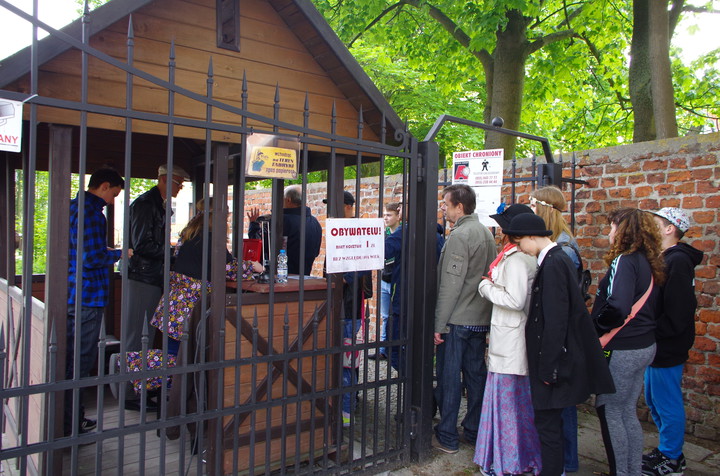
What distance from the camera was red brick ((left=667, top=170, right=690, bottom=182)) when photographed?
4.61 m

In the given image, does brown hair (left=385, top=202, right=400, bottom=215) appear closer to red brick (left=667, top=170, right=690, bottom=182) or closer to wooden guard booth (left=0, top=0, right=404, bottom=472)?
wooden guard booth (left=0, top=0, right=404, bottom=472)

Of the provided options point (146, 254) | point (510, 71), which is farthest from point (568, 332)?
point (510, 71)

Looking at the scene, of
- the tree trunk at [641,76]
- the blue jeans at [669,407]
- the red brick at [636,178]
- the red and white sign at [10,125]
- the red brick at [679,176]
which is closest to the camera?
the red and white sign at [10,125]

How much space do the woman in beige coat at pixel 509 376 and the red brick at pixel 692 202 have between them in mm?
1809

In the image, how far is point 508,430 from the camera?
3.67 metres

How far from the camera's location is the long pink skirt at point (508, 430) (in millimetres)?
3662

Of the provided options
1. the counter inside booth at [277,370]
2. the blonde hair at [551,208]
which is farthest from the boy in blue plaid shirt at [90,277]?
the blonde hair at [551,208]

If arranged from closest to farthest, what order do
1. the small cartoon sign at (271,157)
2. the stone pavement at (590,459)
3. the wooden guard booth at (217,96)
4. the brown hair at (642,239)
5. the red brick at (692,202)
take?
the wooden guard booth at (217,96) < the small cartoon sign at (271,157) < the brown hair at (642,239) < the stone pavement at (590,459) < the red brick at (692,202)

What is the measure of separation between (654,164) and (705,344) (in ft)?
5.01

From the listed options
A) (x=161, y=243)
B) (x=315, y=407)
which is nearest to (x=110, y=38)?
(x=161, y=243)

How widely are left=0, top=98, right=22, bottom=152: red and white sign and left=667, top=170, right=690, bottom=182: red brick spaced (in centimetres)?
463

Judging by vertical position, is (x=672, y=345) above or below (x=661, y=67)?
below

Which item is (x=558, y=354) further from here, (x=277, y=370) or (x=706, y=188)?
(x=706, y=188)

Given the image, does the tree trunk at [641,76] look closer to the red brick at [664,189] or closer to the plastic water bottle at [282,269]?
the red brick at [664,189]
